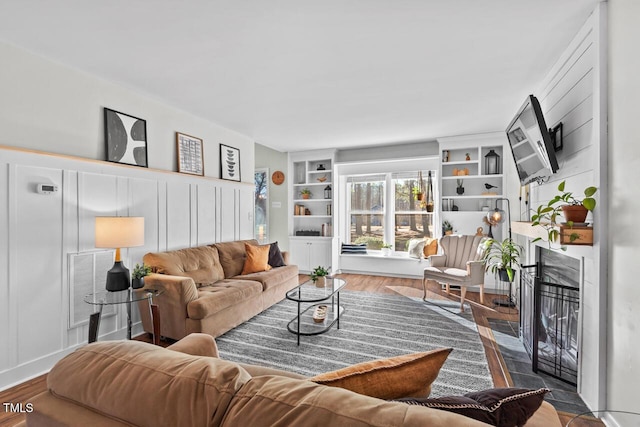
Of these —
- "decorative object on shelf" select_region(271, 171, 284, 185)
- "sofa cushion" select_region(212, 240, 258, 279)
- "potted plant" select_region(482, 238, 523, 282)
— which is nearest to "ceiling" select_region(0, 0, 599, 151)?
"potted plant" select_region(482, 238, 523, 282)

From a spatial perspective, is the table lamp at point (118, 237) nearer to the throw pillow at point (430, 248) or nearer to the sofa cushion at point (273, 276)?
the sofa cushion at point (273, 276)

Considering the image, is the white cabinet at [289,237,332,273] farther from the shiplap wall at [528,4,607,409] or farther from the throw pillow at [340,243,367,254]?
the shiplap wall at [528,4,607,409]

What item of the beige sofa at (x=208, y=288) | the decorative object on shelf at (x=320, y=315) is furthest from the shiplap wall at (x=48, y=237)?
the decorative object on shelf at (x=320, y=315)

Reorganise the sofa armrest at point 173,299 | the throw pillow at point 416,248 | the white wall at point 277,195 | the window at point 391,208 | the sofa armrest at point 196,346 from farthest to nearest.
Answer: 1. the white wall at point 277,195
2. the window at point 391,208
3. the throw pillow at point 416,248
4. the sofa armrest at point 173,299
5. the sofa armrest at point 196,346

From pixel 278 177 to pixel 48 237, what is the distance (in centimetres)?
425

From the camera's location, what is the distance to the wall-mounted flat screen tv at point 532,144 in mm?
2193

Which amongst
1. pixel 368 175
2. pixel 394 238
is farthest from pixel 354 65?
pixel 394 238

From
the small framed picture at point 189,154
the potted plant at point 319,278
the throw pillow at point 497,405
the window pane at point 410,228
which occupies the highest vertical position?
the small framed picture at point 189,154

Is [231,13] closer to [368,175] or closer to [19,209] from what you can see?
[19,209]

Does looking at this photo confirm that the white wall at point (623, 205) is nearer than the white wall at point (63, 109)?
Yes

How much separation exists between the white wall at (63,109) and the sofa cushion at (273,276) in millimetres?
1645

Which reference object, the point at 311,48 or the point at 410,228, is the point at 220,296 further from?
the point at 410,228

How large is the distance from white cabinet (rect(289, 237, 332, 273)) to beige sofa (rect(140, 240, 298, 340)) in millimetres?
1684

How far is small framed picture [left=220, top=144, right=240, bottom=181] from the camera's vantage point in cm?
443
